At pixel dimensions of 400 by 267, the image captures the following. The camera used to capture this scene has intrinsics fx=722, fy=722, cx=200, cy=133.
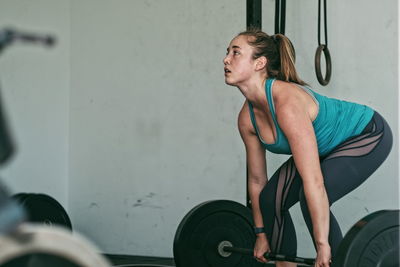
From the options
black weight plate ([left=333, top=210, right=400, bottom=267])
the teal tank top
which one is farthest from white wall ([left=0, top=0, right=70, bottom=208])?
black weight plate ([left=333, top=210, right=400, bottom=267])

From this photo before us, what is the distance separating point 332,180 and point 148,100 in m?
1.86

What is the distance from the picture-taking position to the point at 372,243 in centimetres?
209

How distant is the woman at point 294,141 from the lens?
215cm

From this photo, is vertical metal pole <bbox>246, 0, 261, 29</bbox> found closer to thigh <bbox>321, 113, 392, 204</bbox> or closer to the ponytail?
the ponytail

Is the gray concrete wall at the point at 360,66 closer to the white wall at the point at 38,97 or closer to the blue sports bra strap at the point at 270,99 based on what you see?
the blue sports bra strap at the point at 270,99

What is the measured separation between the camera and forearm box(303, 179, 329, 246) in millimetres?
2131

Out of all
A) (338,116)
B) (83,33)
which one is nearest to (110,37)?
(83,33)

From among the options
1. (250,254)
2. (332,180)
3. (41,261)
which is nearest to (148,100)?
(250,254)

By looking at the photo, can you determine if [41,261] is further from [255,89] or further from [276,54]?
[276,54]

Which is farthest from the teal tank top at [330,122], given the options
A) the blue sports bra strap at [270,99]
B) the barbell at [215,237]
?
the barbell at [215,237]

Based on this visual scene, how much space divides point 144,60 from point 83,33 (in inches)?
17.4

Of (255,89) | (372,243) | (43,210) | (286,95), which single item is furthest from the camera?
(43,210)

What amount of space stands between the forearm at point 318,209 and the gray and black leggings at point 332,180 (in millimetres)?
121

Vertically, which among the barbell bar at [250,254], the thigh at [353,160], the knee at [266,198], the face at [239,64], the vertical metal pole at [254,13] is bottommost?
the barbell bar at [250,254]
